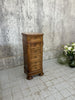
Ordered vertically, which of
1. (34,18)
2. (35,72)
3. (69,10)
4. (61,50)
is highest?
(69,10)

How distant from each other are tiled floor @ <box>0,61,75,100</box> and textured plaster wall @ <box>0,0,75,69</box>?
738 millimetres

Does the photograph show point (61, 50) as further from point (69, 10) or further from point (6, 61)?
point (6, 61)

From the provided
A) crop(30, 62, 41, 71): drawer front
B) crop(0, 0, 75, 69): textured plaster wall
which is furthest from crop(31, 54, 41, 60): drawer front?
crop(0, 0, 75, 69): textured plaster wall

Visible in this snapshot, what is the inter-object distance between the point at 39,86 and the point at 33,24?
2.11m

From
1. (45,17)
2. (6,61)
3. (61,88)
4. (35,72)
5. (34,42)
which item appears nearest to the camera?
(61,88)

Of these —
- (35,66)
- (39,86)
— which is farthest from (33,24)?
(39,86)

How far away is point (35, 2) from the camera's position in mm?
2846

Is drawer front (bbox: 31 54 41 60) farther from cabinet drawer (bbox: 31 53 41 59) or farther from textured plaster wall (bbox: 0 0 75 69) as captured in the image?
textured plaster wall (bbox: 0 0 75 69)

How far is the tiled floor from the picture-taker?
66.2 inches

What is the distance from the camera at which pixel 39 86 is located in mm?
1968

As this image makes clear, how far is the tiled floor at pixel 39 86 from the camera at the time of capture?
66.2 inches

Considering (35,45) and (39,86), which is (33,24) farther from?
(39,86)

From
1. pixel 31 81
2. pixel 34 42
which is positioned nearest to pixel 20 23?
pixel 34 42

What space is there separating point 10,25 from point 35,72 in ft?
5.63
